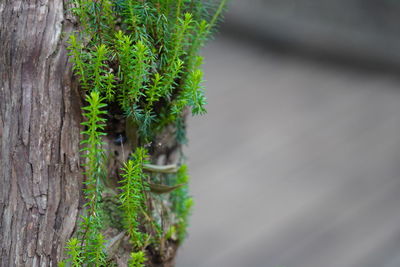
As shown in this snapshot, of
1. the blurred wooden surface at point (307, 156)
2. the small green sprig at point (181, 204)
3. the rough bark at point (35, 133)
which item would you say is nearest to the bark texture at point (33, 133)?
the rough bark at point (35, 133)

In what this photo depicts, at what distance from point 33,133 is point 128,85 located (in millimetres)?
165

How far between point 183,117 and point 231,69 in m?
1.90

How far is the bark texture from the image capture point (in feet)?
2.28

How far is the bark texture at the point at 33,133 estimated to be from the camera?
695 millimetres

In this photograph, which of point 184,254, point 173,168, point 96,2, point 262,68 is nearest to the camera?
point 96,2

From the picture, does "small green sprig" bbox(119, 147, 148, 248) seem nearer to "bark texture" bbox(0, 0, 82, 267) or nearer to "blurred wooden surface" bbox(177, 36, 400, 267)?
"bark texture" bbox(0, 0, 82, 267)

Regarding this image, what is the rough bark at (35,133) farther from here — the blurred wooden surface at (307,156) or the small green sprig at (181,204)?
the blurred wooden surface at (307,156)

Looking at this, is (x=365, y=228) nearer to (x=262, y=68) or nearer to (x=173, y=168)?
(x=262, y=68)

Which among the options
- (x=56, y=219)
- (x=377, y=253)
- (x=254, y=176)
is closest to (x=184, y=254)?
(x=254, y=176)

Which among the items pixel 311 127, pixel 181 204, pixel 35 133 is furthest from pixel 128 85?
pixel 311 127

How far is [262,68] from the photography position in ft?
9.27

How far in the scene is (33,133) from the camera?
2.29 ft

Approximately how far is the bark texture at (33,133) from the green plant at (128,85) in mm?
32

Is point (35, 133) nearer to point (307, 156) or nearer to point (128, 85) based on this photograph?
point (128, 85)
